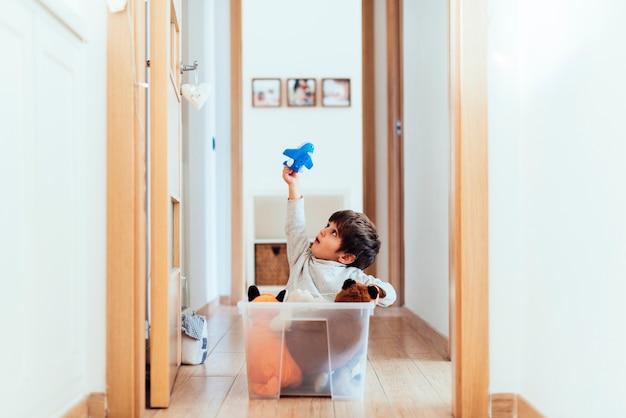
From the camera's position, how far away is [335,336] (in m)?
1.84

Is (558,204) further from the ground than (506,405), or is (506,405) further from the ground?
(558,204)

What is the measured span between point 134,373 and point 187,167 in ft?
7.07

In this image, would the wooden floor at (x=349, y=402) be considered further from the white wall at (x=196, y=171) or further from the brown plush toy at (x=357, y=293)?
the white wall at (x=196, y=171)

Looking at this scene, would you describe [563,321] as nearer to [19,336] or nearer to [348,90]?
[19,336]

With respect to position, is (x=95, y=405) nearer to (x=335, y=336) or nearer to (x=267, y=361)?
(x=267, y=361)

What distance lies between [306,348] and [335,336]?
3.6 inches

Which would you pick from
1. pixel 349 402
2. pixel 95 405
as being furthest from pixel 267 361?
pixel 95 405

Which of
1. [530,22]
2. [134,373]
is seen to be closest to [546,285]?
[530,22]

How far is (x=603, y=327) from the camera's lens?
1225mm

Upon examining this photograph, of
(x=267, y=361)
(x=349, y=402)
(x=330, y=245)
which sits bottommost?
(x=349, y=402)

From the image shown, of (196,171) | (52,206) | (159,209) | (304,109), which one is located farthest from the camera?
(304,109)

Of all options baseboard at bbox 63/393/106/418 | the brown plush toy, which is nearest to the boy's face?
the brown plush toy

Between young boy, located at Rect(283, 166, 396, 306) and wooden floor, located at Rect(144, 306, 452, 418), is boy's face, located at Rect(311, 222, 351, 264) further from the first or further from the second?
wooden floor, located at Rect(144, 306, 452, 418)

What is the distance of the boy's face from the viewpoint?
2.10 metres
